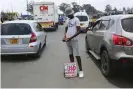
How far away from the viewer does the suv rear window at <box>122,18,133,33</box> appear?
20.0ft

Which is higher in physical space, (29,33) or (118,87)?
(29,33)

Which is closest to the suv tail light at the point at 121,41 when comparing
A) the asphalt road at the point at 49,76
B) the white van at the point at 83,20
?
the asphalt road at the point at 49,76

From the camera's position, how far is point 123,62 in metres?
5.87

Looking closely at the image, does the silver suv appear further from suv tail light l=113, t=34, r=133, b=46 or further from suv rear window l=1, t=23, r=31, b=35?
suv rear window l=1, t=23, r=31, b=35

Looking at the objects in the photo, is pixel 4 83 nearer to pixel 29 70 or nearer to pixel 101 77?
pixel 29 70

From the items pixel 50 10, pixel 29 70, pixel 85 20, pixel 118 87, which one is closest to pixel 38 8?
pixel 50 10

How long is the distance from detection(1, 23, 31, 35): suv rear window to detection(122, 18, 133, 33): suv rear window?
4.28m

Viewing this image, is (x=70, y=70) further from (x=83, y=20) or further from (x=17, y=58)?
(x=83, y=20)

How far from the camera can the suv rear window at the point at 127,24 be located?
20.0 ft

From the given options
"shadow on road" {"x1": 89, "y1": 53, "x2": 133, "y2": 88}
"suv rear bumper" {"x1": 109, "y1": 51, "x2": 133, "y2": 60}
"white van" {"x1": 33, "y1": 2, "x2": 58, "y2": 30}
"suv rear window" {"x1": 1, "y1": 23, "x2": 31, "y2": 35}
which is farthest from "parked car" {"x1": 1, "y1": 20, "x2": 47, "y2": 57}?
"white van" {"x1": 33, "y1": 2, "x2": 58, "y2": 30}

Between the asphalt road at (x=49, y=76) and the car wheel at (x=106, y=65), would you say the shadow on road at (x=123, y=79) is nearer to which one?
the asphalt road at (x=49, y=76)

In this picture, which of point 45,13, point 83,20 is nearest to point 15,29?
point 83,20

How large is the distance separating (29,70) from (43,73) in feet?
2.15

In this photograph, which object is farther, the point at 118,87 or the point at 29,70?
the point at 29,70
